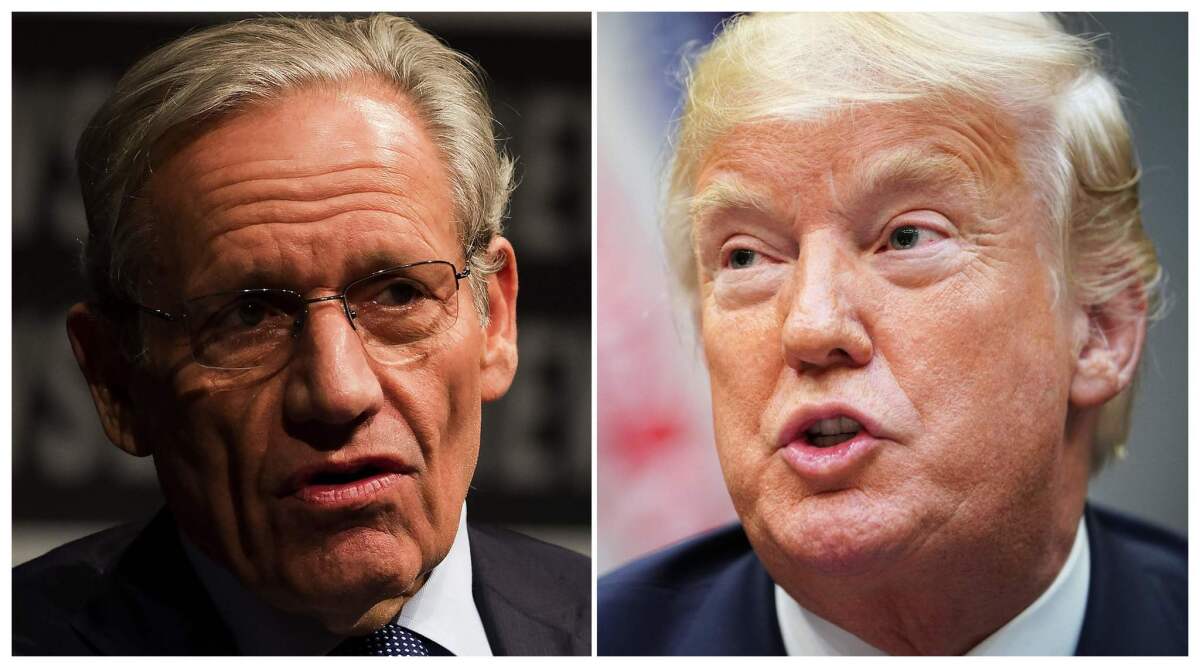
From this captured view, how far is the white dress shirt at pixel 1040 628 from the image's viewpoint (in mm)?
2963

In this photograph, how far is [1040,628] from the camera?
9.75 ft

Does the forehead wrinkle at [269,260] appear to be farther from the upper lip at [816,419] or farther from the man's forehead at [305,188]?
the upper lip at [816,419]

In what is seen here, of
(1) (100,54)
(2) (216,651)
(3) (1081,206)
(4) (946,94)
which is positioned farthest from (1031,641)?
(1) (100,54)

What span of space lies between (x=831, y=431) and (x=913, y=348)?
229 millimetres

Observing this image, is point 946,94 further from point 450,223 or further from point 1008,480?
point 450,223

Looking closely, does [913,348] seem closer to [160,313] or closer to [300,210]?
[300,210]

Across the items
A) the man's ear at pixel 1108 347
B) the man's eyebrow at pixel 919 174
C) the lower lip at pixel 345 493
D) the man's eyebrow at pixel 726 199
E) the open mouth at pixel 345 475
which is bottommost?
the lower lip at pixel 345 493

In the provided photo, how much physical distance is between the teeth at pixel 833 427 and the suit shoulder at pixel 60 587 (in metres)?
1.40

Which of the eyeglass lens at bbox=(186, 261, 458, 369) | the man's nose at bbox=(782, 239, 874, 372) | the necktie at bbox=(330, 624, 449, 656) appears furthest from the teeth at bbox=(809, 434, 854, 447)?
the necktie at bbox=(330, 624, 449, 656)

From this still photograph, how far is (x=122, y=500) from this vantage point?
3029 millimetres

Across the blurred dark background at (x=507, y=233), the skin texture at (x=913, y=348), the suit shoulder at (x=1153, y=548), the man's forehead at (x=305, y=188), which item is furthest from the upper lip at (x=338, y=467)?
the suit shoulder at (x=1153, y=548)

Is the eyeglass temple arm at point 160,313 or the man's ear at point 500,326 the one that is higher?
the eyeglass temple arm at point 160,313

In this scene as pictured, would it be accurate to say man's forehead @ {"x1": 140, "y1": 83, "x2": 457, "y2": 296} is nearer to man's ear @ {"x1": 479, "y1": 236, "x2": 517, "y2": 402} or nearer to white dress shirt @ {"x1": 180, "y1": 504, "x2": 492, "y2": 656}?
man's ear @ {"x1": 479, "y1": 236, "x2": 517, "y2": 402}

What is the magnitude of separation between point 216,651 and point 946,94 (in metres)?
1.83
